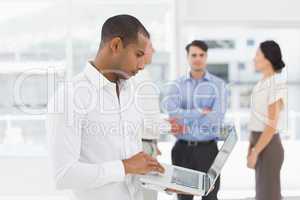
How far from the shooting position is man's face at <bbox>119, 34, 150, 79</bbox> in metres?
1.36

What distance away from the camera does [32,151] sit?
511 centimetres

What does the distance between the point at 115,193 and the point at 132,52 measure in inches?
17.5

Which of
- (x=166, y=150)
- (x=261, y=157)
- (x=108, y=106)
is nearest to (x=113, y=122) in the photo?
(x=108, y=106)

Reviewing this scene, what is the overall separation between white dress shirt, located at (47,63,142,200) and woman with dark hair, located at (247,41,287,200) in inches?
66.2

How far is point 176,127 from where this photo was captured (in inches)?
134

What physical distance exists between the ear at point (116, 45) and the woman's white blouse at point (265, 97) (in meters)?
1.85

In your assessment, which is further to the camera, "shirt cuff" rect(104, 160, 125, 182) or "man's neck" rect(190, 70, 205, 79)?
"man's neck" rect(190, 70, 205, 79)

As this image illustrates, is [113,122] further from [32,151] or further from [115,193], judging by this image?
[32,151]

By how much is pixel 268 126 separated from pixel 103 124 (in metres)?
1.86

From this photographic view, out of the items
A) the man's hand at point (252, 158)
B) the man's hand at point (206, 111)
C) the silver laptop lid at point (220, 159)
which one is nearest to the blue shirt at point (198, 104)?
the man's hand at point (206, 111)

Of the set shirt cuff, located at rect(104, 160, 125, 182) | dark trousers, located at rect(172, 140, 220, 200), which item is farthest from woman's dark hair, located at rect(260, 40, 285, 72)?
shirt cuff, located at rect(104, 160, 125, 182)

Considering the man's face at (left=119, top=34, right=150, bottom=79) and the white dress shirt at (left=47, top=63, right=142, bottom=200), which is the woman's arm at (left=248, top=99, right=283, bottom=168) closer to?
the white dress shirt at (left=47, top=63, right=142, bottom=200)

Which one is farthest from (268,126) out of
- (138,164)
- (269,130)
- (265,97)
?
(138,164)

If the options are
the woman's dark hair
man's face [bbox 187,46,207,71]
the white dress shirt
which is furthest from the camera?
man's face [bbox 187,46,207,71]
